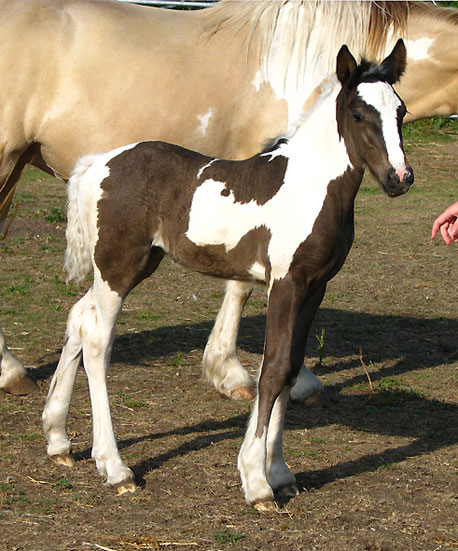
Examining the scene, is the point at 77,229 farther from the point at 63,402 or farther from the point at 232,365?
the point at 232,365

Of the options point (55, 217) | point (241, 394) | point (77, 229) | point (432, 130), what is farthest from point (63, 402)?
point (432, 130)

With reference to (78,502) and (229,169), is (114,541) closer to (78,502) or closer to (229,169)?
(78,502)

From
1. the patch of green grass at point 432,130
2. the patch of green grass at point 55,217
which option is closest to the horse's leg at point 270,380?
the patch of green grass at point 55,217

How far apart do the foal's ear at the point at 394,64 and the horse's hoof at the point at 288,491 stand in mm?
1779

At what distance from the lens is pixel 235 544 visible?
3.31m

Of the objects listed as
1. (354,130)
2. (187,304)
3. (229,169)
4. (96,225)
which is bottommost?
(187,304)

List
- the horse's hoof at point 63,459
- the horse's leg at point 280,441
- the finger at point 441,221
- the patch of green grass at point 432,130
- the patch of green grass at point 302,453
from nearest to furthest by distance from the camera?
the horse's leg at point 280,441, the finger at point 441,221, the horse's hoof at point 63,459, the patch of green grass at point 302,453, the patch of green grass at point 432,130

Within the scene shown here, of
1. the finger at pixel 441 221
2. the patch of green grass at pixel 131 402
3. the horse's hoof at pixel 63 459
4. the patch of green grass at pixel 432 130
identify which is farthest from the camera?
the patch of green grass at pixel 432 130

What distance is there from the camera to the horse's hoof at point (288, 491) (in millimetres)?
3758

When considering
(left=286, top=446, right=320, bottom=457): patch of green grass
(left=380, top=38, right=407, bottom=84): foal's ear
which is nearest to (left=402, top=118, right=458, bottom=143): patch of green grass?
(left=286, top=446, right=320, bottom=457): patch of green grass

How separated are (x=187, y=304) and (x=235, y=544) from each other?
3.71 metres

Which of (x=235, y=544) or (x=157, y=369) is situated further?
(x=157, y=369)

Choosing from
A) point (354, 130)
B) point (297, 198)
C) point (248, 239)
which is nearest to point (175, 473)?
point (248, 239)

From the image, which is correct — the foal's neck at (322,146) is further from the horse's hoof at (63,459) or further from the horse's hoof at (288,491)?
the horse's hoof at (63,459)
